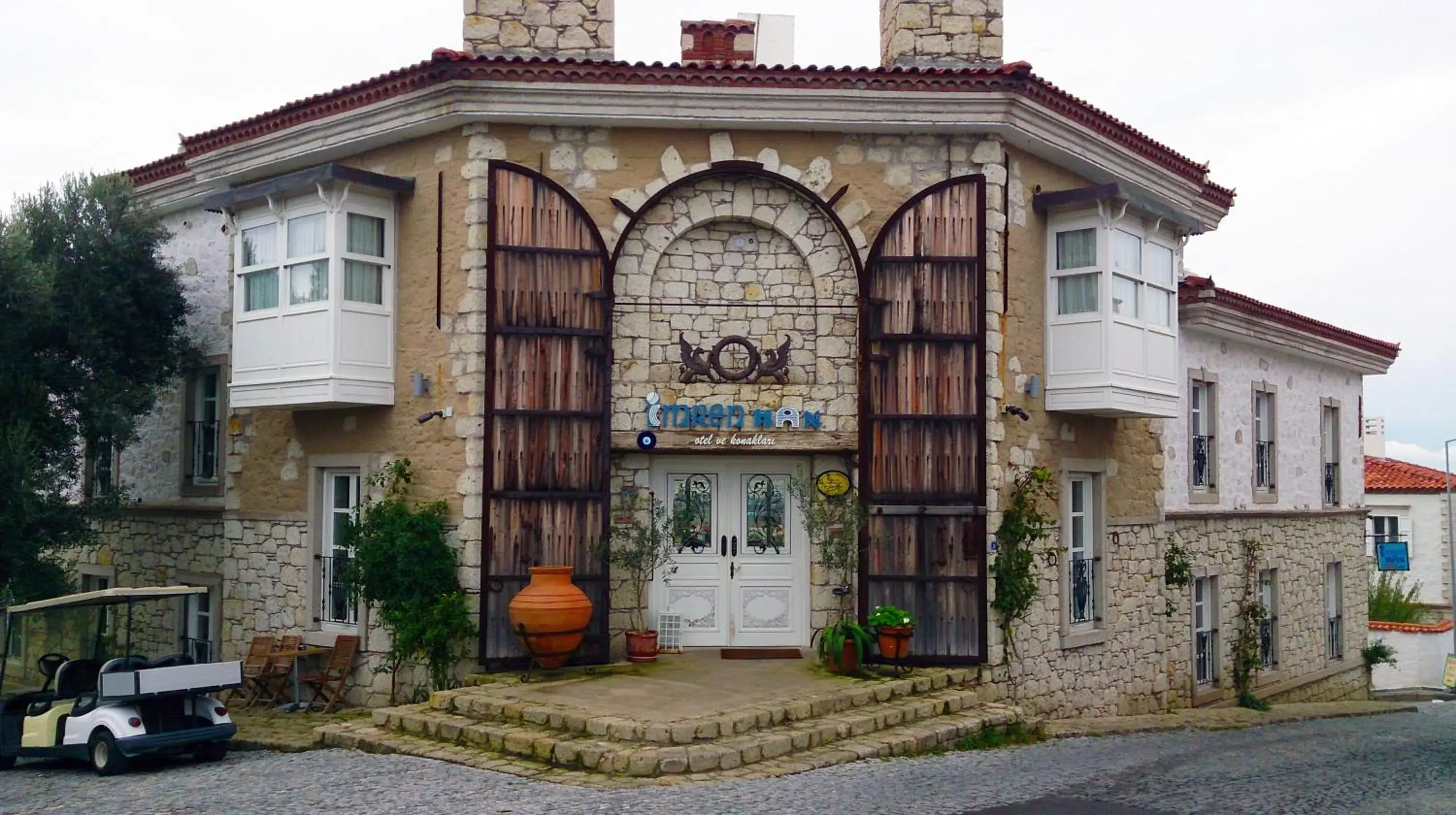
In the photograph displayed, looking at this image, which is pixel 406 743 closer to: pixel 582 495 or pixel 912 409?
pixel 582 495

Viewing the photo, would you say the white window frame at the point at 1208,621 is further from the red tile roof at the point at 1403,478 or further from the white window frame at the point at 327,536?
the red tile roof at the point at 1403,478

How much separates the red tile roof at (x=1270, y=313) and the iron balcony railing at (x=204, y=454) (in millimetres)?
12915

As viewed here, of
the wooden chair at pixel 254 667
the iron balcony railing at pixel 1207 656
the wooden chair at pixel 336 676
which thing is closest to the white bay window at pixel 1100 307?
the iron balcony railing at pixel 1207 656

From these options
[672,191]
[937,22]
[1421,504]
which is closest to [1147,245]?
[937,22]

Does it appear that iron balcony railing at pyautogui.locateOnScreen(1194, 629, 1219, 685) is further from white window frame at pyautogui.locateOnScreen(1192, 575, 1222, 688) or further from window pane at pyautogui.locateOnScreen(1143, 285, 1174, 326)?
window pane at pyautogui.locateOnScreen(1143, 285, 1174, 326)

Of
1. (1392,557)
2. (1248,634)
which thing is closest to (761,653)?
(1248,634)

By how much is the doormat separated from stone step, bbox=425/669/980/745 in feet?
4.86

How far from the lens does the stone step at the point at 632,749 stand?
948 centimetres

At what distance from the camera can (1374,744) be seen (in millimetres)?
12961

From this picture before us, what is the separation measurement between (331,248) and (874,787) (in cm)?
795

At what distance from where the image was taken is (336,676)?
13508mm

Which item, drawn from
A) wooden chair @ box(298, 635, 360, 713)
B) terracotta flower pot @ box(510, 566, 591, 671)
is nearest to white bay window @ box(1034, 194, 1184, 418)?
terracotta flower pot @ box(510, 566, 591, 671)

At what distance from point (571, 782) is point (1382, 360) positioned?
18985 mm

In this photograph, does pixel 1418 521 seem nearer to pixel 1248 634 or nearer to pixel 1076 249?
pixel 1248 634
